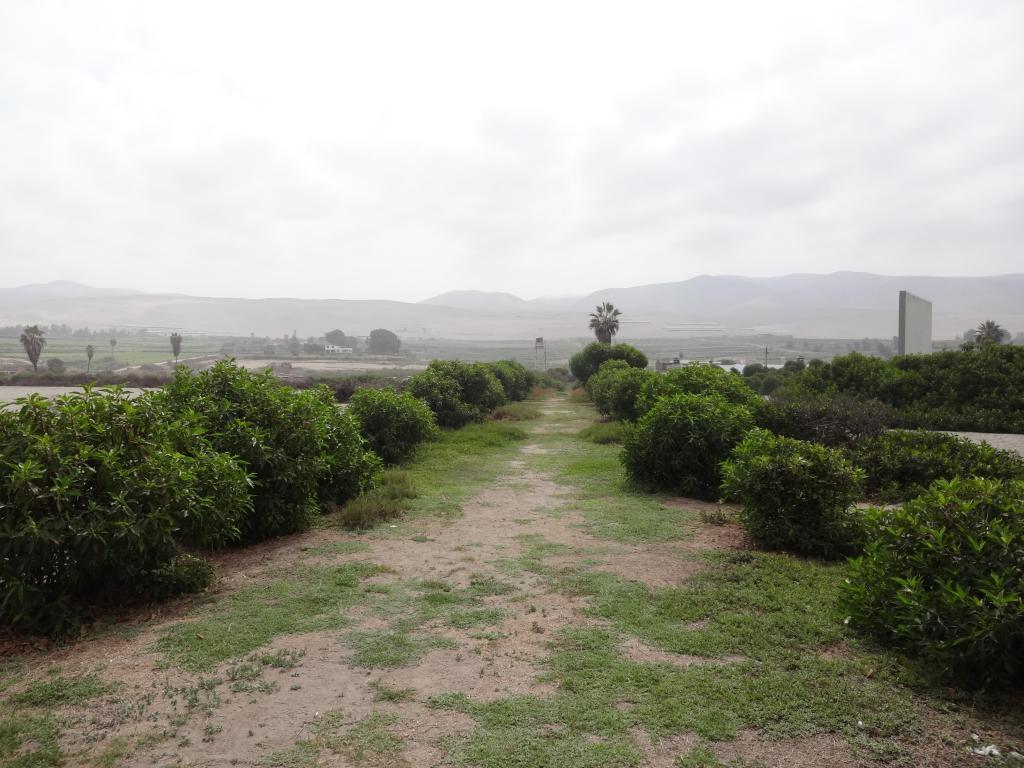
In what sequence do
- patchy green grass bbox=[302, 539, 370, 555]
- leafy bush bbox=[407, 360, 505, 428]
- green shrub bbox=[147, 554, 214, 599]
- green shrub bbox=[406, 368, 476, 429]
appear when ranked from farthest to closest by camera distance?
1. leafy bush bbox=[407, 360, 505, 428]
2. green shrub bbox=[406, 368, 476, 429]
3. patchy green grass bbox=[302, 539, 370, 555]
4. green shrub bbox=[147, 554, 214, 599]

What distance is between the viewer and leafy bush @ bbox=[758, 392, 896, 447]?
9336mm

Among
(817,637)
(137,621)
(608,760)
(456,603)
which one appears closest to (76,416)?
(137,621)

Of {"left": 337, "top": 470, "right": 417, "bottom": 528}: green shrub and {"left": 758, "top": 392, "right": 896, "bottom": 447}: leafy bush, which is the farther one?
{"left": 758, "top": 392, "right": 896, "bottom": 447}: leafy bush

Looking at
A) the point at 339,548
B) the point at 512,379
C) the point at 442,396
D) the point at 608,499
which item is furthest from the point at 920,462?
the point at 512,379

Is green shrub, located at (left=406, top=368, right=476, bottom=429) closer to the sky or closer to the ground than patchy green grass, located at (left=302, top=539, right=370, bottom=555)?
closer to the sky

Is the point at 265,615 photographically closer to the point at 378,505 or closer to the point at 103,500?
the point at 103,500

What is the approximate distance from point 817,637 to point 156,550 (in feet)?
14.7

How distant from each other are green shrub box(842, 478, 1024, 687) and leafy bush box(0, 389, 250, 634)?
178 inches

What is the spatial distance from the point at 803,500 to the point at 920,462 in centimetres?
287

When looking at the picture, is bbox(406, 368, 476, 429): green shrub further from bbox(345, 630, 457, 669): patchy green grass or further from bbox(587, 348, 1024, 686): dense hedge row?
bbox(345, 630, 457, 669): patchy green grass

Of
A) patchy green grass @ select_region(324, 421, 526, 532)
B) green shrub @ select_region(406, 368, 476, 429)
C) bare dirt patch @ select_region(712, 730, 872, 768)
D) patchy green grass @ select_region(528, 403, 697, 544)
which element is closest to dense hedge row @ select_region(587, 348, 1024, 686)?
patchy green grass @ select_region(528, 403, 697, 544)

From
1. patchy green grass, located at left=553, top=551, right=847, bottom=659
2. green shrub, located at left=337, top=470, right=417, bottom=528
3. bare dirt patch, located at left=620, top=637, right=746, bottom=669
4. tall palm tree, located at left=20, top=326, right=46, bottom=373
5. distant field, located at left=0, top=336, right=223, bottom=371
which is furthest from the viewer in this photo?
distant field, located at left=0, top=336, right=223, bottom=371

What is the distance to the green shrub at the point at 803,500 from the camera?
569cm

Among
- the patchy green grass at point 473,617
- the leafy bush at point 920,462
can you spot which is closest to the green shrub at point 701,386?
the leafy bush at point 920,462
